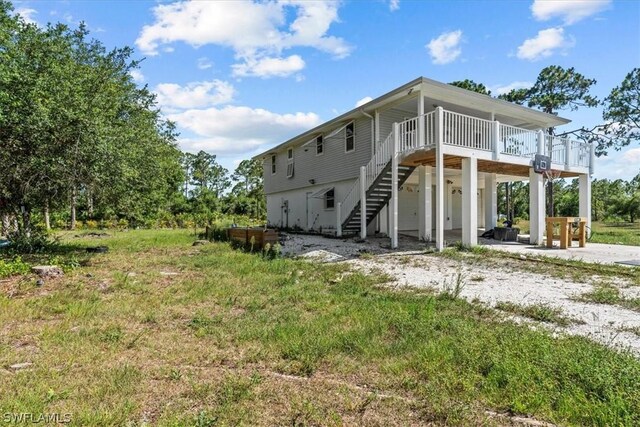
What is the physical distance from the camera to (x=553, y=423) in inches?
89.3

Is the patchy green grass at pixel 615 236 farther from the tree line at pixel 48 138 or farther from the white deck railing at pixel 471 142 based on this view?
the tree line at pixel 48 138

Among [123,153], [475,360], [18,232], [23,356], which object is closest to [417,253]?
[475,360]

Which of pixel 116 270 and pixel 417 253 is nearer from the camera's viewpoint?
pixel 116 270

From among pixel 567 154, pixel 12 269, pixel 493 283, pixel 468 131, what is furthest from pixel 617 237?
pixel 12 269

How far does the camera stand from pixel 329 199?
54.1 ft

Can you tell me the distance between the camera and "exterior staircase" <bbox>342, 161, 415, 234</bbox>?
11727mm

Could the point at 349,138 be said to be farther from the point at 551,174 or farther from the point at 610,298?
the point at 610,298

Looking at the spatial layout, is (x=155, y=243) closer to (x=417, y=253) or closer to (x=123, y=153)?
(x=123, y=153)

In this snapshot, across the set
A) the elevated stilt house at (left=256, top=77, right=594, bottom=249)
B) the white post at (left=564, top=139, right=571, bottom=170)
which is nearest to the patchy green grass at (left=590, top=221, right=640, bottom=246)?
the elevated stilt house at (left=256, top=77, right=594, bottom=249)

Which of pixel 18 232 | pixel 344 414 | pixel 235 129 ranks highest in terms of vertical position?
pixel 235 129

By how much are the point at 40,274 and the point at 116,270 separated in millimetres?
1272

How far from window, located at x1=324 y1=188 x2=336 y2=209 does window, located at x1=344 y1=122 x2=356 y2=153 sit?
208cm

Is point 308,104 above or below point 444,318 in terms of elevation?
above

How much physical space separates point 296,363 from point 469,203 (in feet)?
28.4
